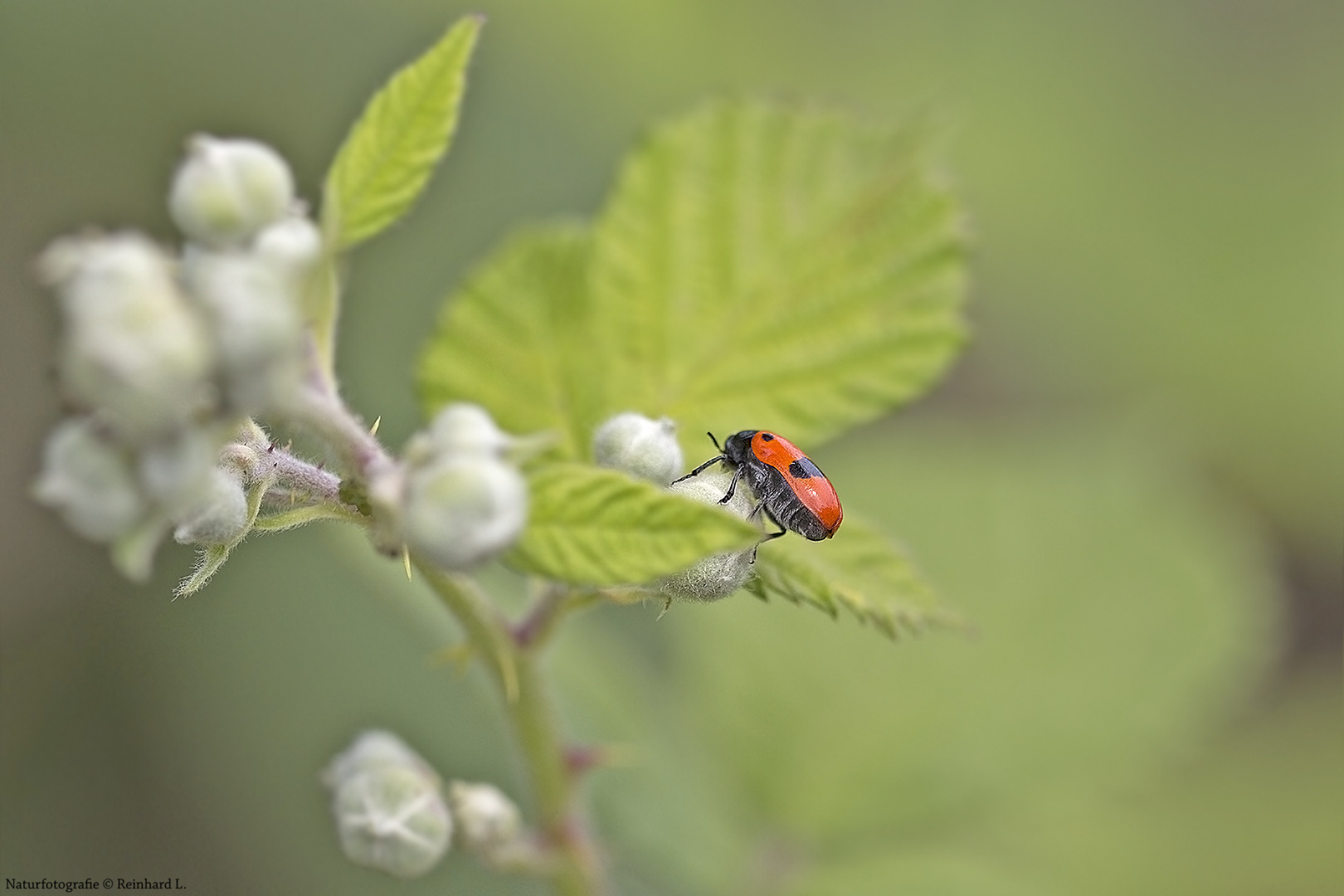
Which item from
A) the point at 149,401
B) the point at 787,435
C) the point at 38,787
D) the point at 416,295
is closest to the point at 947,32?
the point at 416,295

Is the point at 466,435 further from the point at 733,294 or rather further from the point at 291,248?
the point at 733,294

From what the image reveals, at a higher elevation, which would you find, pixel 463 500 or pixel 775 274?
pixel 775 274

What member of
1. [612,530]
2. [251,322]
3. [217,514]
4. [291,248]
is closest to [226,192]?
[291,248]

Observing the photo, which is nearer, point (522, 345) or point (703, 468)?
point (703, 468)

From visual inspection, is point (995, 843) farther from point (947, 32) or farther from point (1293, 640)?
point (947, 32)

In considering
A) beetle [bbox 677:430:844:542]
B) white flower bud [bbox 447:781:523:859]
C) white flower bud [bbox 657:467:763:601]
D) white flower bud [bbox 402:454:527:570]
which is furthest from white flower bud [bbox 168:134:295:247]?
white flower bud [bbox 447:781:523:859]

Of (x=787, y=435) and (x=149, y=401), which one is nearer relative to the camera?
(x=149, y=401)
